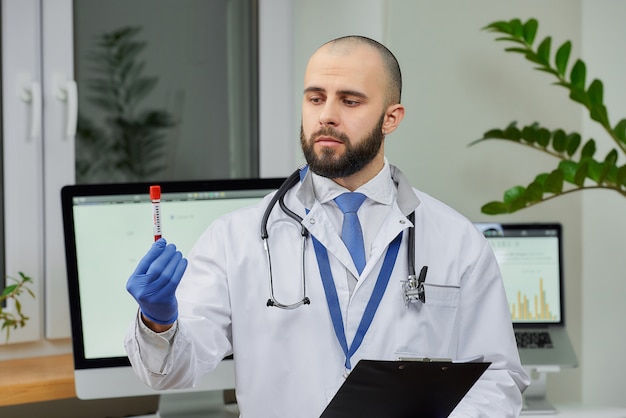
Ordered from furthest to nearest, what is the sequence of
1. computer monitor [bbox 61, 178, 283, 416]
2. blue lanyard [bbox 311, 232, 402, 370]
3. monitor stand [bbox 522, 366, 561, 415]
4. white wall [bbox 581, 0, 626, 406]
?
white wall [bbox 581, 0, 626, 406] < monitor stand [bbox 522, 366, 561, 415] < computer monitor [bbox 61, 178, 283, 416] < blue lanyard [bbox 311, 232, 402, 370]

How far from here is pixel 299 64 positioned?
2.82 metres

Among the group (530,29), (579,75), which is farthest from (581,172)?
(530,29)

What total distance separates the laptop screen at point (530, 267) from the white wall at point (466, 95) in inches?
9.4

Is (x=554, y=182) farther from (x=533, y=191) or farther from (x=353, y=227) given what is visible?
(x=353, y=227)

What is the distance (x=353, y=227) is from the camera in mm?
1793

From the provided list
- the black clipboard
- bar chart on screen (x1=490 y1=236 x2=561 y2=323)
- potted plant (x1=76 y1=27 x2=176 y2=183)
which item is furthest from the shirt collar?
potted plant (x1=76 y1=27 x2=176 y2=183)

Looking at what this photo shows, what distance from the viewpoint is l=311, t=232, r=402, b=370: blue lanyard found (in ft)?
5.62

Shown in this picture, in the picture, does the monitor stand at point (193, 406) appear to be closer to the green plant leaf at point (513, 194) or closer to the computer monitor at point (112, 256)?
the computer monitor at point (112, 256)

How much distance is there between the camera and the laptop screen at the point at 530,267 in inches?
99.0

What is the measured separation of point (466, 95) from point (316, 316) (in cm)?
119

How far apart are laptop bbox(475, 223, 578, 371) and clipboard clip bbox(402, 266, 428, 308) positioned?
2.70ft

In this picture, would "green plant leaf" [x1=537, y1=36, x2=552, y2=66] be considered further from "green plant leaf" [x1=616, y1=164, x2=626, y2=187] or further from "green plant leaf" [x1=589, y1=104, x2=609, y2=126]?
"green plant leaf" [x1=616, y1=164, x2=626, y2=187]

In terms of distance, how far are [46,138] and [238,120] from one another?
61cm

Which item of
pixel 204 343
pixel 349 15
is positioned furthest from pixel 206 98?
pixel 204 343
